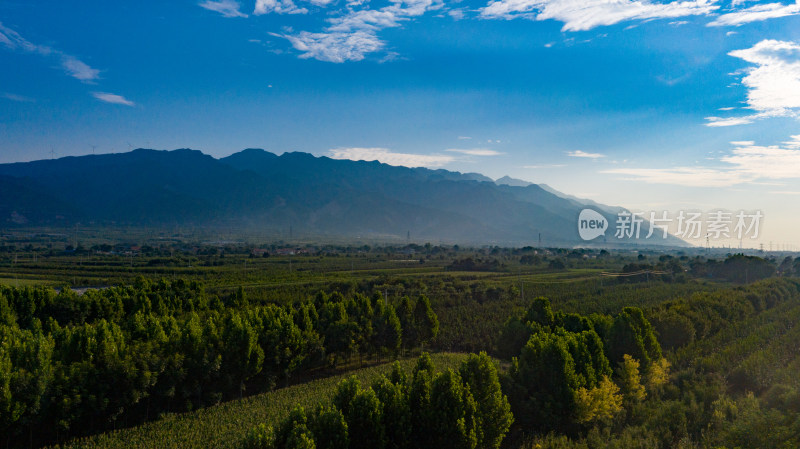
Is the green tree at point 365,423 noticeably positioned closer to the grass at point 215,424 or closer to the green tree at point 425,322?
the grass at point 215,424

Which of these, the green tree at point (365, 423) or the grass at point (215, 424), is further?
the grass at point (215, 424)

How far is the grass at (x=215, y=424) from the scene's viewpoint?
25.0 m

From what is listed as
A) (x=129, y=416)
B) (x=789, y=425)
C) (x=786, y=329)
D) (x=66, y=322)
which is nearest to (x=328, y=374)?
(x=129, y=416)

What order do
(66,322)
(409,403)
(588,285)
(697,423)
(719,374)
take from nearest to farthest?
(409,403) < (697,423) < (719,374) < (66,322) < (588,285)

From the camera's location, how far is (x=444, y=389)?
22109 millimetres

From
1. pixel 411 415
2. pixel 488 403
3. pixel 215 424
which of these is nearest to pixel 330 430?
pixel 411 415

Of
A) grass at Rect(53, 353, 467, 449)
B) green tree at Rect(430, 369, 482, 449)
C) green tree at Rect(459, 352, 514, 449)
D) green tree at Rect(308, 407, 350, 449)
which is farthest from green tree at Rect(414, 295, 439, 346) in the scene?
green tree at Rect(308, 407, 350, 449)

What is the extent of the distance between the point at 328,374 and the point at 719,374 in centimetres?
2993

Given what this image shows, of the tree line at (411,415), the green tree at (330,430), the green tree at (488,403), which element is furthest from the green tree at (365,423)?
the green tree at (488,403)

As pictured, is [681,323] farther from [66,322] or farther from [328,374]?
[66,322]

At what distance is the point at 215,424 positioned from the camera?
2809 cm

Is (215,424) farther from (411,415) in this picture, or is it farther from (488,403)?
(488,403)

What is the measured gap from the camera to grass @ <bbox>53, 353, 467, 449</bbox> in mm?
25000

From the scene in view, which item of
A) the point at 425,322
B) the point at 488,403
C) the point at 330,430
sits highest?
the point at 330,430
